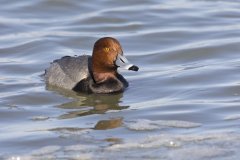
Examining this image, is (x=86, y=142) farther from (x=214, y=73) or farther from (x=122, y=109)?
(x=214, y=73)

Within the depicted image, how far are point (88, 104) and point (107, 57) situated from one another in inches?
35.7

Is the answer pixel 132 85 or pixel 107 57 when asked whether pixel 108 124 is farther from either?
pixel 132 85

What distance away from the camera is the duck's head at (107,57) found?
12.1 meters

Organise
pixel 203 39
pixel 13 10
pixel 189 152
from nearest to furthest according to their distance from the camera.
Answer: pixel 189 152 < pixel 203 39 < pixel 13 10

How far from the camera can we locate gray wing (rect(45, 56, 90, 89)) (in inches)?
Result: 491

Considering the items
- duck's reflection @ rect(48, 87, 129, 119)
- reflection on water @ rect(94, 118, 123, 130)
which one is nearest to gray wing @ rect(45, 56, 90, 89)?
duck's reflection @ rect(48, 87, 129, 119)

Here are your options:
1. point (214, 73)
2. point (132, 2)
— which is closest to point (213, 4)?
point (132, 2)

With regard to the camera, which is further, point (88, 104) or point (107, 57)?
point (107, 57)

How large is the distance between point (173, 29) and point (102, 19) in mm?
1628

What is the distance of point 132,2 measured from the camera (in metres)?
18.5

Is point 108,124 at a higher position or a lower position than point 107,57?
lower

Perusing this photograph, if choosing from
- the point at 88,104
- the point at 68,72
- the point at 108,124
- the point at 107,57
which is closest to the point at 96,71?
the point at 107,57

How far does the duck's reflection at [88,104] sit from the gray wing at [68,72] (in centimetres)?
16

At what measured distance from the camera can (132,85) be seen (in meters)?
12.5
